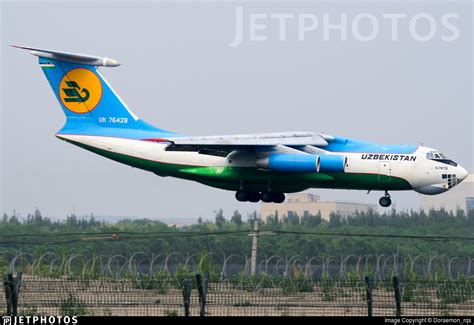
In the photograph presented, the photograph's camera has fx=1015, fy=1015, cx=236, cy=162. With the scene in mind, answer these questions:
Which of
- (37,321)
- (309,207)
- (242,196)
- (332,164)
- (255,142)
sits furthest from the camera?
(309,207)

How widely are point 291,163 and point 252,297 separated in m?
9.78

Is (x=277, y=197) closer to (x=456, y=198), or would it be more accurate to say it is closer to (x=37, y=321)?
(x=456, y=198)

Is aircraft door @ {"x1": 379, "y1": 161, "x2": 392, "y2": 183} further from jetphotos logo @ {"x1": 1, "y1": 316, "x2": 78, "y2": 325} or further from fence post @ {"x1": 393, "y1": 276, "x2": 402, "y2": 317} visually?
jetphotos logo @ {"x1": 1, "y1": 316, "x2": 78, "y2": 325}

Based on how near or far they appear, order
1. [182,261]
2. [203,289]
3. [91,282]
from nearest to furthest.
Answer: [203,289] < [91,282] < [182,261]

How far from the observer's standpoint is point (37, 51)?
2809 cm

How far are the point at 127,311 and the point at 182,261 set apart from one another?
9165 mm

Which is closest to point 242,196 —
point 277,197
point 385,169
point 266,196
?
point 266,196

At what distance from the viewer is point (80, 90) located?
93.7ft

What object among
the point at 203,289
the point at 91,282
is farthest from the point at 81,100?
the point at 203,289

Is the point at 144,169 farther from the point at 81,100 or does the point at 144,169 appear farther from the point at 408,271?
the point at 408,271

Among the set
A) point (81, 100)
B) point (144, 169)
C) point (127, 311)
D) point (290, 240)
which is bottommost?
point (127, 311)

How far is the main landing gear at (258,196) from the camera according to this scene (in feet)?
89.7

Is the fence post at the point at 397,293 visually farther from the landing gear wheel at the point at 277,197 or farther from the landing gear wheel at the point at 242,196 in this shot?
the landing gear wheel at the point at 242,196

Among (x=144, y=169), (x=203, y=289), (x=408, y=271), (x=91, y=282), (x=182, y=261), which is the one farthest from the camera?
(x=144, y=169)
